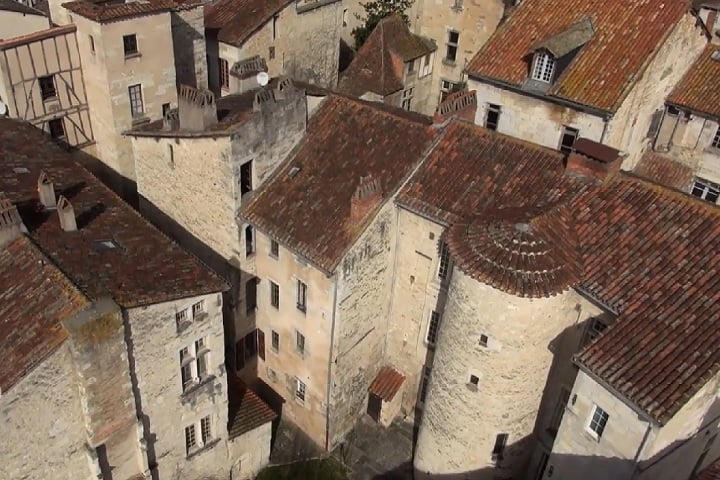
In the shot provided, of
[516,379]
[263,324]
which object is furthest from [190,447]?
[516,379]

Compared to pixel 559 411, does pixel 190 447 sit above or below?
below

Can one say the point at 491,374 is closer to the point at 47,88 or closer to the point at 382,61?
the point at 47,88

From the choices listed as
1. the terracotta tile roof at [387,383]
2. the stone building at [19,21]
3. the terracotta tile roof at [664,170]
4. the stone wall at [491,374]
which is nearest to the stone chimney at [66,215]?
the stone wall at [491,374]

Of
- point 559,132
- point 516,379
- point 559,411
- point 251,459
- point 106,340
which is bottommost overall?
point 251,459

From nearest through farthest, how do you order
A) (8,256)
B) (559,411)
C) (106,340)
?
(106,340), (8,256), (559,411)

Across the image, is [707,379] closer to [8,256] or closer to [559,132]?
[559,132]

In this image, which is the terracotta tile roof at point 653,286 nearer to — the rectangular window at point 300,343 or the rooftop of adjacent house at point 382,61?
the rectangular window at point 300,343
